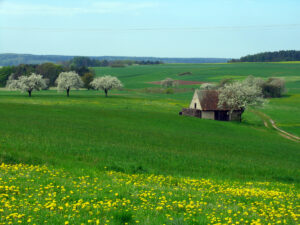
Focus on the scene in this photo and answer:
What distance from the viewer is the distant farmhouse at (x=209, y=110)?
238 feet

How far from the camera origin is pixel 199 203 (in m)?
9.39

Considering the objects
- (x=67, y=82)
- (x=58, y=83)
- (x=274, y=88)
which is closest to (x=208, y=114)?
(x=67, y=82)

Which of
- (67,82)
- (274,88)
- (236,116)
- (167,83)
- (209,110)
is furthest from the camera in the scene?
(167,83)

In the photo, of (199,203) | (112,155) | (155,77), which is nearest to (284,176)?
(112,155)

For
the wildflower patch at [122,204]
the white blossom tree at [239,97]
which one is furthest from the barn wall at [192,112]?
the wildflower patch at [122,204]

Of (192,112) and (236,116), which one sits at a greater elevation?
(192,112)

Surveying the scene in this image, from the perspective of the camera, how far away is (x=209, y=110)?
72.8 metres

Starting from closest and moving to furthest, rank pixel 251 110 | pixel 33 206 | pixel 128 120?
1. pixel 33 206
2. pixel 128 120
3. pixel 251 110

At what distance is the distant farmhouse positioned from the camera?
72.6m

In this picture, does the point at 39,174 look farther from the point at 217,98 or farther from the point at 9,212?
the point at 217,98

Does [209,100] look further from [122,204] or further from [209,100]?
[122,204]

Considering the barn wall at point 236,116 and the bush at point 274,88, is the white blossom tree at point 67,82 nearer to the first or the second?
the barn wall at point 236,116

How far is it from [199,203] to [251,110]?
290 feet

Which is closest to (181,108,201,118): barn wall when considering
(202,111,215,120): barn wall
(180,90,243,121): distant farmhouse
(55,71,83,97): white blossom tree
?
(180,90,243,121): distant farmhouse
